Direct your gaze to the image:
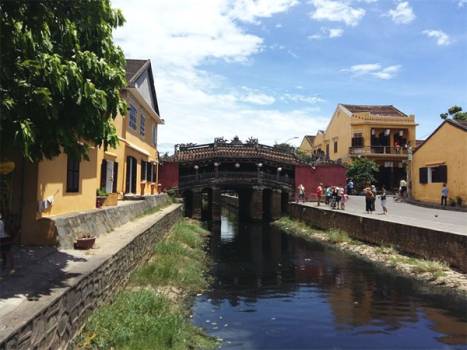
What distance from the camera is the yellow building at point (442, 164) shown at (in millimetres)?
27469

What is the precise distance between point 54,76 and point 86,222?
19.4 feet

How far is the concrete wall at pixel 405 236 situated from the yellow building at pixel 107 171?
36.5 feet

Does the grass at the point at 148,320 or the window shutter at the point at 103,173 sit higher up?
the window shutter at the point at 103,173

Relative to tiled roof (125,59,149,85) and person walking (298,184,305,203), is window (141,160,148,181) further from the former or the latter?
person walking (298,184,305,203)

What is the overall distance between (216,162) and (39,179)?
2740cm

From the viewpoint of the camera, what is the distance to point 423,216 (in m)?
23.2

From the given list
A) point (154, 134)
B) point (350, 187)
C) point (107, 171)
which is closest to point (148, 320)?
point (107, 171)

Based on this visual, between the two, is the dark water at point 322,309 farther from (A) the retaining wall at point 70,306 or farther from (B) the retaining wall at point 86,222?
(B) the retaining wall at point 86,222

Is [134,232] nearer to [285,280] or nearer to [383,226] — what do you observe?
[285,280]

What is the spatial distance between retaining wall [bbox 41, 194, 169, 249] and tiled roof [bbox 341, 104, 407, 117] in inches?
1445

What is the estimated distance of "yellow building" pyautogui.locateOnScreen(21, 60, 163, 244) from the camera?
9.84 meters

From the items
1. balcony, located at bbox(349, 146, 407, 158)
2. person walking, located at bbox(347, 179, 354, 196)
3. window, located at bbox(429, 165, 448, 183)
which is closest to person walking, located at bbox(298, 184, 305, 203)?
person walking, located at bbox(347, 179, 354, 196)

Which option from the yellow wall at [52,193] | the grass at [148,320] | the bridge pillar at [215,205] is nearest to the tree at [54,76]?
the yellow wall at [52,193]

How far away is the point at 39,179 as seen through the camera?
32.0ft
